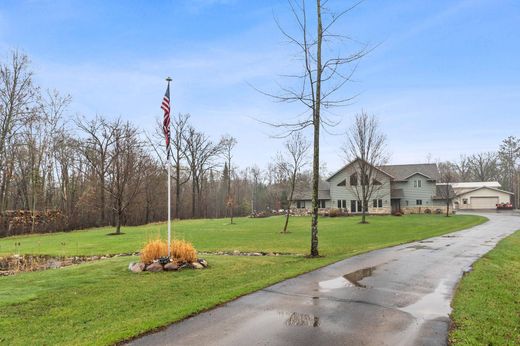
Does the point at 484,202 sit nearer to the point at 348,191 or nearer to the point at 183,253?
the point at 348,191

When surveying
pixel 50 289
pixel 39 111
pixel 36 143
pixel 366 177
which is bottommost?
pixel 50 289

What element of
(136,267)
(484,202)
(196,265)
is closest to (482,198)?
(484,202)

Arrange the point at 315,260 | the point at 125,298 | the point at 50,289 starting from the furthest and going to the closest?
the point at 315,260
the point at 50,289
the point at 125,298

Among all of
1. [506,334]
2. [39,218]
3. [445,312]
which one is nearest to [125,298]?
[445,312]

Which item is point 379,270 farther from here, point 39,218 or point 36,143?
point 36,143

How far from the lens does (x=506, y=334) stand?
17.2 feet

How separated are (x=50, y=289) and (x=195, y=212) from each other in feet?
160

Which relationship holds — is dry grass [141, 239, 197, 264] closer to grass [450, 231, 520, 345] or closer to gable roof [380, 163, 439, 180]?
grass [450, 231, 520, 345]

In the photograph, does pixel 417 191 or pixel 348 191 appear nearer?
pixel 348 191

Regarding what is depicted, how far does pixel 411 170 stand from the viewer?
52281 millimetres

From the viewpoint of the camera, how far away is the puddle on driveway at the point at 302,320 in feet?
18.1

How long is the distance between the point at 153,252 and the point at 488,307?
28.7 ft

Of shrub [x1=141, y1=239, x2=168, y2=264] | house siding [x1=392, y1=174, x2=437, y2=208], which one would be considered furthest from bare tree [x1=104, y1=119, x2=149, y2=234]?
house siding [x1=392, y1=174, x2=437, y2=208]

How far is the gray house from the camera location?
48.6m
